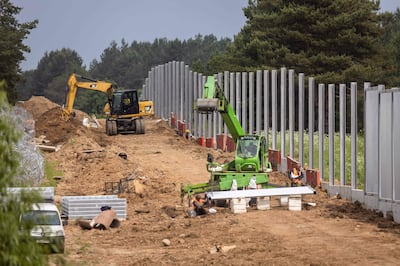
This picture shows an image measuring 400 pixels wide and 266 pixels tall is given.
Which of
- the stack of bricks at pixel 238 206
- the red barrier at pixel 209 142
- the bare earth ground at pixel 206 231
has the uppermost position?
the red barrier at pixel 209 142

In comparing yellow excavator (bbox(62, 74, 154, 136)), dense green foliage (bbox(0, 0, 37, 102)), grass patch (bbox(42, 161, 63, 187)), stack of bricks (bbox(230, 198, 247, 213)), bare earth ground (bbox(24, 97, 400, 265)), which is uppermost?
dense green foliage (bbox(0, 0, 37, 102))

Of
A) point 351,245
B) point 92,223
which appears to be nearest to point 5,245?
point 351,245

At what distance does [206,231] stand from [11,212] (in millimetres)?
15587

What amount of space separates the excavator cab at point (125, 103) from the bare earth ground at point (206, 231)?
14123 millimetres

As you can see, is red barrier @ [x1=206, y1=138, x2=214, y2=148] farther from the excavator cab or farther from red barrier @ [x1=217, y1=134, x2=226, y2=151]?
the excavator cab

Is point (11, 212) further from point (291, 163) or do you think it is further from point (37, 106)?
point (37, 106)

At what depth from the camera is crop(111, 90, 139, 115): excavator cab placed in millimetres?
57844

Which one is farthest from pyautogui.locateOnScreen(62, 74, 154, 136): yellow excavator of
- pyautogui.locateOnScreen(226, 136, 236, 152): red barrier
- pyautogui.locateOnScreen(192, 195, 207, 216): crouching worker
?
pyautogui.locateOnScreen(192, 195, 207, 216): crouching worker

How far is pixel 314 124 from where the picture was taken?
138 feet

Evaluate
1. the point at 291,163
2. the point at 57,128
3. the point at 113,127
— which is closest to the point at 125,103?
the point at 113,127

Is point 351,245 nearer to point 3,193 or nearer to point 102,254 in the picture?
point 102,254

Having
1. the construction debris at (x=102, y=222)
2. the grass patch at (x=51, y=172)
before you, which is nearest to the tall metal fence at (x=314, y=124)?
the construction debris at (x=102, y=222)

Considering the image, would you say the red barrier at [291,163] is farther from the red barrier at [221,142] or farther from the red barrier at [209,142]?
the red barrier at [209,142]

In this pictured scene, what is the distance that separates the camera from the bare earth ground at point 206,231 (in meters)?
22.2
